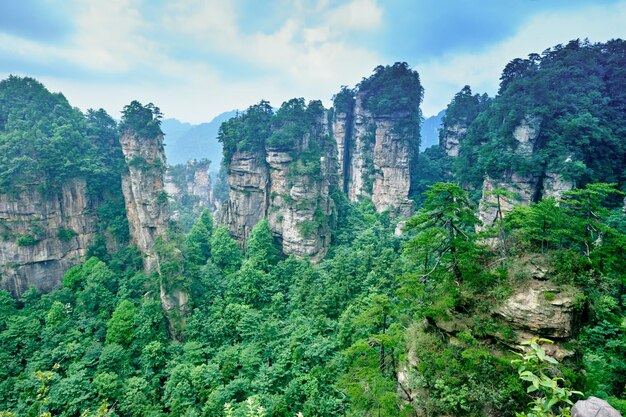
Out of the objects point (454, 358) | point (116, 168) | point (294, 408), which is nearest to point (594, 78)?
point (454, 358)

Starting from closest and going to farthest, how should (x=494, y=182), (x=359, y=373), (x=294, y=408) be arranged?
(x=359, y=373) < (x=294, y=408) < (x=494, y=182)

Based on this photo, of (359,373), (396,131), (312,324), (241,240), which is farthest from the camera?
(396,131)

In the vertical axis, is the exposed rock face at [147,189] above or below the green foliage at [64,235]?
above

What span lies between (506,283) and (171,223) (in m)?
28.2

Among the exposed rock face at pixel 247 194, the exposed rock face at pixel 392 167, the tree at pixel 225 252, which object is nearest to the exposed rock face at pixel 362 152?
the exposed rock face at pixel 392 167

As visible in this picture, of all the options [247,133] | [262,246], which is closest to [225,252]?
[262,246]

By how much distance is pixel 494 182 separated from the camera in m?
29.2

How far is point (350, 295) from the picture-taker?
76.8 feet

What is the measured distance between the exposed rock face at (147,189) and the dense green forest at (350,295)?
109 cm

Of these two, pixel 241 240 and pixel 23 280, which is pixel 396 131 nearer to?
pixel 241 240

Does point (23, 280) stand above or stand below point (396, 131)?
below

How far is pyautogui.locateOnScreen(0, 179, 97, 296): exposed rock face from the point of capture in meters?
26.5

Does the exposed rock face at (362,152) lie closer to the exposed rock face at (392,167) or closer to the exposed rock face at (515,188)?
the exposed rock face at (392,167)

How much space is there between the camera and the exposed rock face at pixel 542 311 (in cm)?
912
